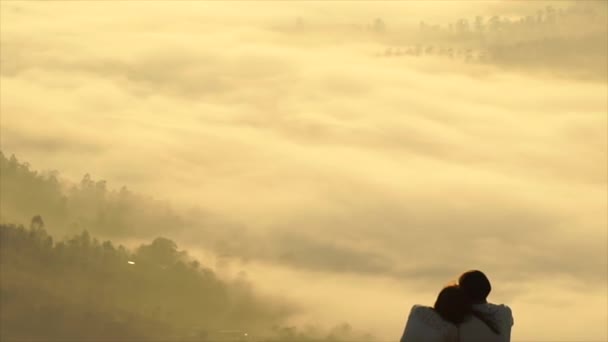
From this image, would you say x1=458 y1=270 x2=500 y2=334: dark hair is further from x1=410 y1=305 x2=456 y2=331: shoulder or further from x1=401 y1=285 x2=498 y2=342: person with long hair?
x1=410 y1=305 x2=456 y2=331: shoulder

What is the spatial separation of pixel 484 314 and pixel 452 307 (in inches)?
12.9

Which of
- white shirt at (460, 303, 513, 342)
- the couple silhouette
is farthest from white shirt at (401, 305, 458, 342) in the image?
white shirt at (460, 303, 513, 342)

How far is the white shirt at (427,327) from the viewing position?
15.3 metres

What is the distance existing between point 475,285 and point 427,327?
0.60 metres

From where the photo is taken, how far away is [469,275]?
15.7m

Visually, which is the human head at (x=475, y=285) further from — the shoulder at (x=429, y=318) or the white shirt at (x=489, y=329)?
the shoulder at (x=429, y=318)

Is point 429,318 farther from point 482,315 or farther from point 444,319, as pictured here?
point 482,315

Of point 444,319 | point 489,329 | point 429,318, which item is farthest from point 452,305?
point 489,329

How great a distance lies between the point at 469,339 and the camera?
15.6m

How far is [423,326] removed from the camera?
1540cm

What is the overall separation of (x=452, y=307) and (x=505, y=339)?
489 millimetres

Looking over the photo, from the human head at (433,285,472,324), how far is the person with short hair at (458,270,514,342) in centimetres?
5

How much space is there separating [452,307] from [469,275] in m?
0.31

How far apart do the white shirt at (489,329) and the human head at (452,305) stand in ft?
0.25
